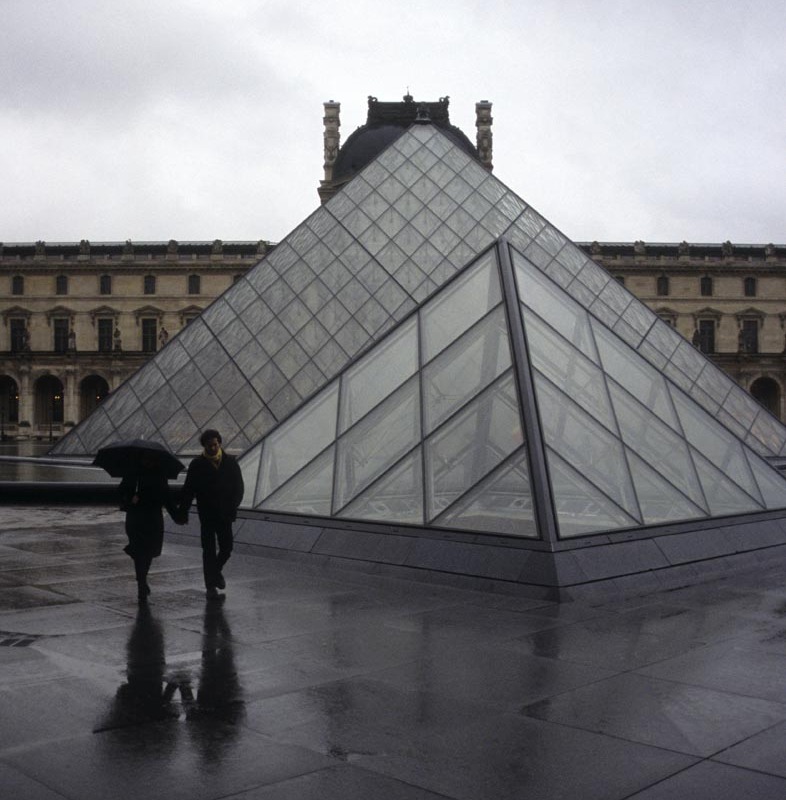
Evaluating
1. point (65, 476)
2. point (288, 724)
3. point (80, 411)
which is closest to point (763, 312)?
point (80, 411)

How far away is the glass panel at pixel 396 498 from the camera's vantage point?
25.3 feet

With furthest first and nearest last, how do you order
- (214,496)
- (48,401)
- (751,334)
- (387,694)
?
(751,334), (48,401), (214,496), (387,694)

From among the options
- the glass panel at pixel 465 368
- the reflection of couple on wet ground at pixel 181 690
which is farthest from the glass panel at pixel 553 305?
the reflection of couple on wet ground at pixel 181 690

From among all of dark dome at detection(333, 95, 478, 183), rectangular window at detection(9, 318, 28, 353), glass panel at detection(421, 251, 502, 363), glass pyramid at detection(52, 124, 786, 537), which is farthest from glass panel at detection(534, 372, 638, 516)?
rectangular window at detection(9, 318, 28, 353)

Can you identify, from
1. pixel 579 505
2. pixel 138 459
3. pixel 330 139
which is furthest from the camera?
pixel 330 139

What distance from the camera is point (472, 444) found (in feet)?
25.4

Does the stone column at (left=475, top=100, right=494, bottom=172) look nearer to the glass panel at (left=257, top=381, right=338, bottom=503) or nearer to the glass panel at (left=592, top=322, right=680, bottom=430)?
the glass panel at (left=592, top=322, right=680, bottom=430)

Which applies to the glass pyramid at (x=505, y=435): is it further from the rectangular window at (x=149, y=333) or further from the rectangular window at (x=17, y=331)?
the rectangular window at (x=17, y=331)

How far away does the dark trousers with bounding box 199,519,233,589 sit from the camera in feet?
21.3

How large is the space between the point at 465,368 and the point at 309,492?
1.79 m

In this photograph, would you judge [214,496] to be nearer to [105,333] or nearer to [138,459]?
[138,459]

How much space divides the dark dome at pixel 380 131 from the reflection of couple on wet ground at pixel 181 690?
64.4 metres

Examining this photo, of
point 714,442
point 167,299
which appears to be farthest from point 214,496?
point 167,299

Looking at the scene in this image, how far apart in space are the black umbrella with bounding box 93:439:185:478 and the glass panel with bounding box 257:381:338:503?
259cm
